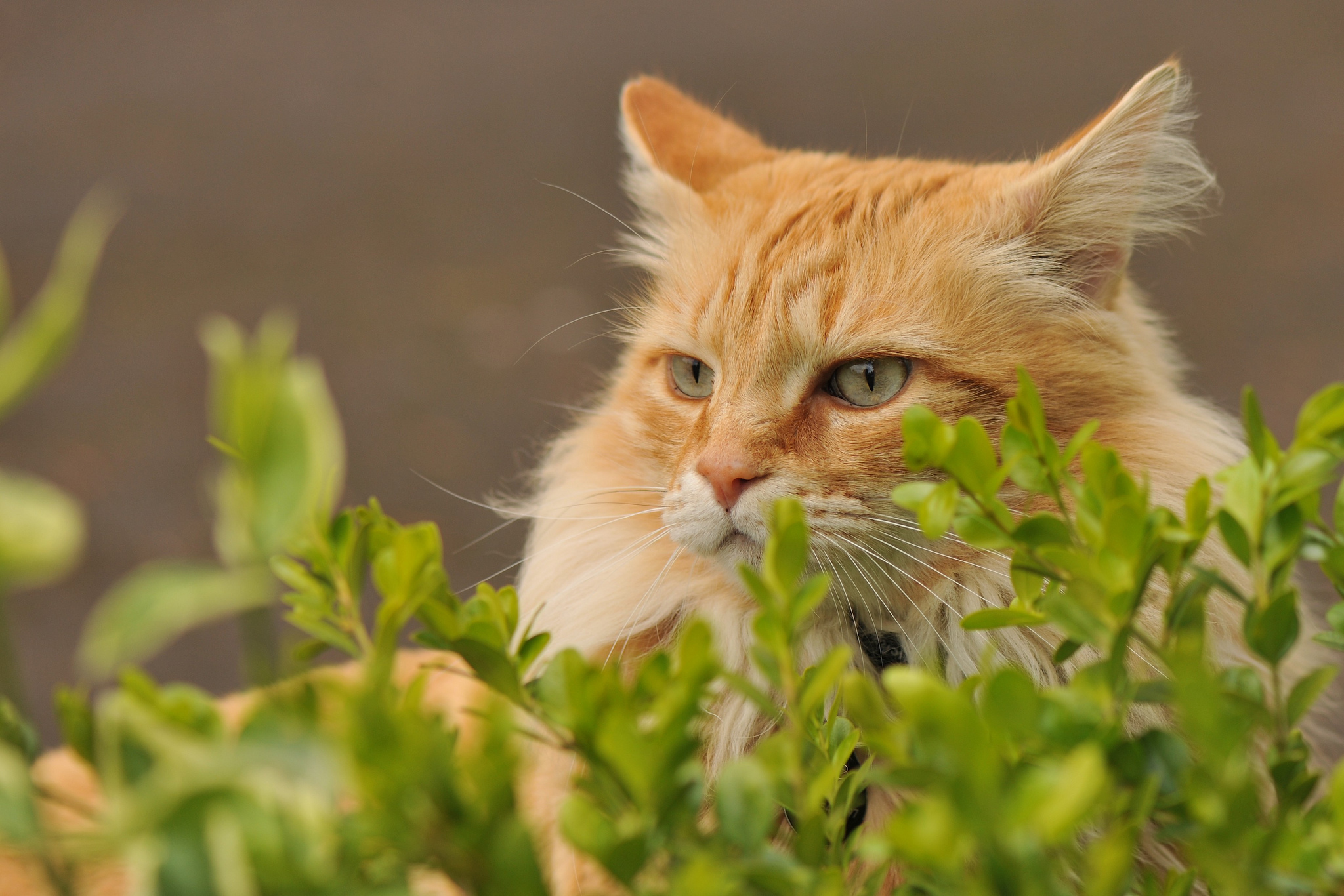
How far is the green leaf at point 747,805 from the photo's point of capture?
1.29 feet

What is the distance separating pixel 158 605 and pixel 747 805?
230mm

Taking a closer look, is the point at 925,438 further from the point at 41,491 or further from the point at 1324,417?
the point at 41,491

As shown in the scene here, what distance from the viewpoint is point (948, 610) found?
1.09 m

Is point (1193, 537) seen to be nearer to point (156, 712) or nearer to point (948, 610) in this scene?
point (156, 712)

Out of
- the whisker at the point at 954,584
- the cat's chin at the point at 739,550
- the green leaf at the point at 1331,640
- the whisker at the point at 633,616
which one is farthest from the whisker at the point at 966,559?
the green leaf at the point at 1331,640

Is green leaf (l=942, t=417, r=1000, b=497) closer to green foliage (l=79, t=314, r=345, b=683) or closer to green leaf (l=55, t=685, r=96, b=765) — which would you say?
green foliage (l=79, t=314, r=345, b=683)

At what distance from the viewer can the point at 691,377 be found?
128 cm

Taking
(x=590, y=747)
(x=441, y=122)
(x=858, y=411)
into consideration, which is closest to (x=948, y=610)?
(x=858, y=411)

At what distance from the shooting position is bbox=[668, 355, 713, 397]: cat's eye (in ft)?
4.15

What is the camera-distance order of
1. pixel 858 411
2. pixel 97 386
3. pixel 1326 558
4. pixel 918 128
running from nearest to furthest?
1. pixel 1326 558
2. pixel 858 411
3. pixel 97 386
4. pixel 918 128

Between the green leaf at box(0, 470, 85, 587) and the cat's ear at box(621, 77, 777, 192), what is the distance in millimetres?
1129

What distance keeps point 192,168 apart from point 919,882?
16.1 feet

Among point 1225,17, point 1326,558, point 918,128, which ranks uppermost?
point 1225,17

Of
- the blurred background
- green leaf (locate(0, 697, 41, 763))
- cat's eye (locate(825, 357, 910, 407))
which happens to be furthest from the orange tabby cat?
the blurred background
